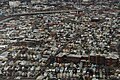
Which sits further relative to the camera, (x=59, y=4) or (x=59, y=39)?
(x=59, y=4)

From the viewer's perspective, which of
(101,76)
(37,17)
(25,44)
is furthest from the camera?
(37,17)

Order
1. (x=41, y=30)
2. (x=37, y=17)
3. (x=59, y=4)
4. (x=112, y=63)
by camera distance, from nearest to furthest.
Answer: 1. (x=112, y=63)
2. (x=41, y=30)
3. (x=37, y=17)
4. (x=59, y=4)

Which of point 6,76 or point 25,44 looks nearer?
point 6,76

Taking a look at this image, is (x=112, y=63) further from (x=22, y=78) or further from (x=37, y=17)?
(x=37, y=17)

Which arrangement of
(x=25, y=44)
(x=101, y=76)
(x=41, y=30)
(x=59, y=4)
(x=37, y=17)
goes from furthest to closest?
(x=59, y=4), (x=37, y=17), (x=41, y=30), (x=25, y=44), (x=101, y=76)

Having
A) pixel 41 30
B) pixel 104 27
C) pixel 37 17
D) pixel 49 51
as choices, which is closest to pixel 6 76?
pixel 49 51

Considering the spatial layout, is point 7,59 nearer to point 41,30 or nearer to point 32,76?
point 32,76

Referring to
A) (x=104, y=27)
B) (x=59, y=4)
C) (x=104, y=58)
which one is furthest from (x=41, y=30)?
(x=59, y=4)

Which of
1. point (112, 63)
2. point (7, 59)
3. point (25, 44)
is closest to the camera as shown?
point (112, 63)
